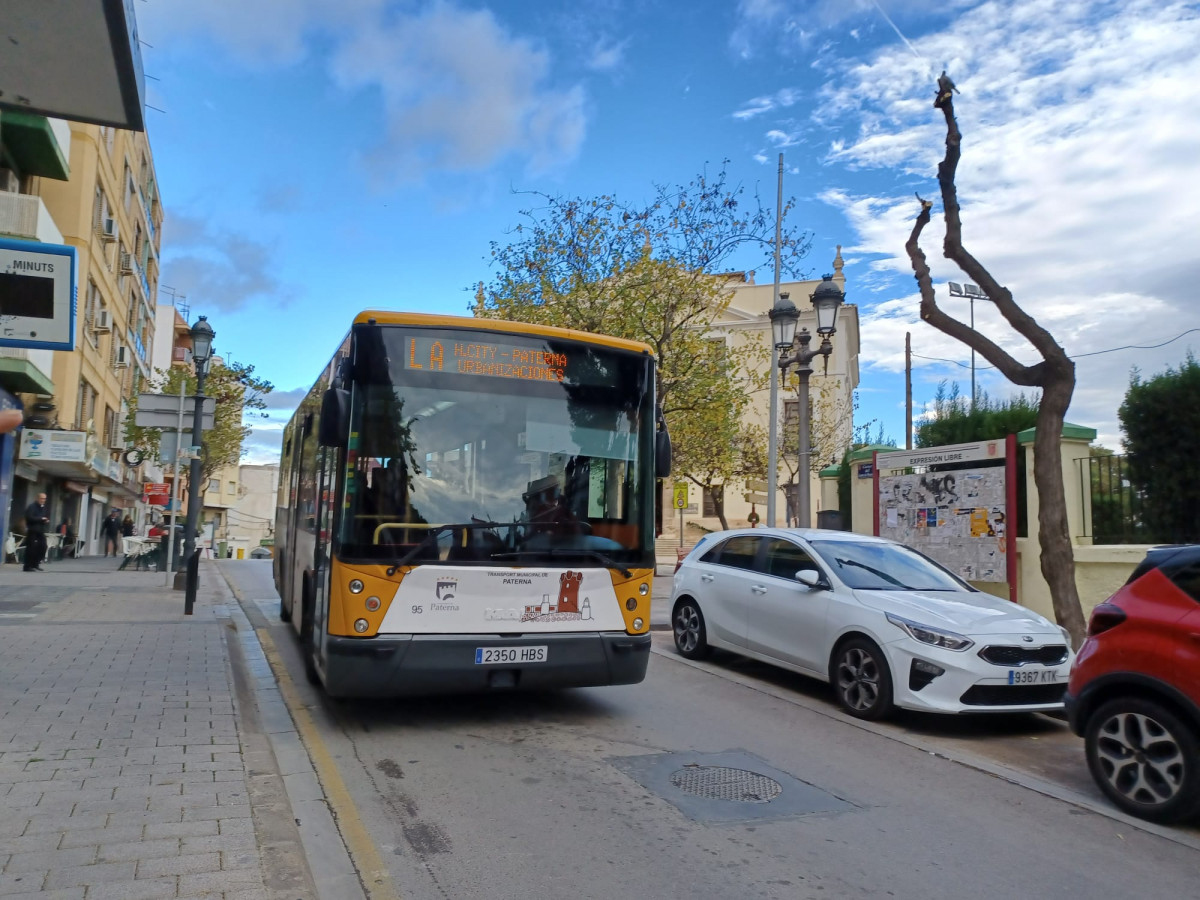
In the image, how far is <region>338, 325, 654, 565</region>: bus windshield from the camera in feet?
22.1

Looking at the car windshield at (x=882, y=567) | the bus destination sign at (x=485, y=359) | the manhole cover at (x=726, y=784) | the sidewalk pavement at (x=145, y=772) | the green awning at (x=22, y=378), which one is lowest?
the manhole cover at (x=726, y=784)

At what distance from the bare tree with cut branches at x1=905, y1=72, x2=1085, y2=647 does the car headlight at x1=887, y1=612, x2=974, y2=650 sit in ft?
12.6

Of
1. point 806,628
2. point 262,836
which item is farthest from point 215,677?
point 806,628

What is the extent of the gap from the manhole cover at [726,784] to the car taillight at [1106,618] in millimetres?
2233

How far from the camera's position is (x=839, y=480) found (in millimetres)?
19156

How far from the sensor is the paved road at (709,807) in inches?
175

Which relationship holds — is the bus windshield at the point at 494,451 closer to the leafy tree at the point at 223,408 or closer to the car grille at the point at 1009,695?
the car grille at the point at 1009,695

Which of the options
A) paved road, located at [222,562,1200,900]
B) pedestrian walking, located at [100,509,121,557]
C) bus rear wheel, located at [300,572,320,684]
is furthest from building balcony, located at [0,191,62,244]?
pedestrian walking, located at [100,509,121,557]

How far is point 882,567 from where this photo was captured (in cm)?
896

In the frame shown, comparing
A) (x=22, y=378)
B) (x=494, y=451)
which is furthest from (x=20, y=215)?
(x=494, y=451)

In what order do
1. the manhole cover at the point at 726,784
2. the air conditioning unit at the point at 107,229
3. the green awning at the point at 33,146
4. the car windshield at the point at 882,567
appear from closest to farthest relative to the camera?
1. the manhole cover at the point at 726,784
2. the car windshield at the point at 882,567
3. the green awning at the point at 33,146
4. the air conditioning unit at the point at 107,229

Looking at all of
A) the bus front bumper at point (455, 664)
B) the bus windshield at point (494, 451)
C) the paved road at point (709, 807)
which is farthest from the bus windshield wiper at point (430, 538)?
the paved road at point (709, 807)

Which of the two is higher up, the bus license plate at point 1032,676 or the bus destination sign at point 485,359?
the bus destination sign at point 485,359

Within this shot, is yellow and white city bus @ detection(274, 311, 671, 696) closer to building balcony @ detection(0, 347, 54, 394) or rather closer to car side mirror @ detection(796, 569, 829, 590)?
car side mirror @ detection(796, 569, 829, 590)
